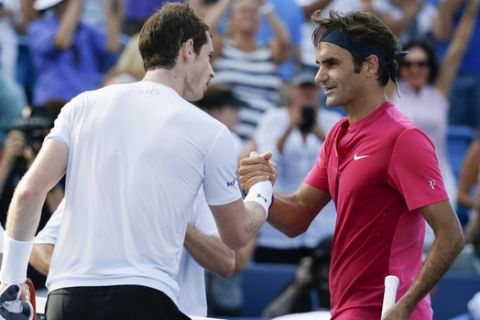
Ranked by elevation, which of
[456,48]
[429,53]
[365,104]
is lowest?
[456,48]

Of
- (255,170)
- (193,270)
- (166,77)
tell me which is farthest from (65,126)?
(193,270)

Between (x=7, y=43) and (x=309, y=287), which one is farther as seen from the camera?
(x=7, y=43)

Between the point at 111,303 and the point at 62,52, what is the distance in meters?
5.73

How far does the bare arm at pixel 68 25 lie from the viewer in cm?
958

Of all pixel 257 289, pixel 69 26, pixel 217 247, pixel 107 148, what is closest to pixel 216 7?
pixel 69 26

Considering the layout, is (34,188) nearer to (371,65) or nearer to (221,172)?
(221,172)

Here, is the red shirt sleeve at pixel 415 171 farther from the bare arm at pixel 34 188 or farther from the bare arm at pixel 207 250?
the bare arm at pixel 34 188

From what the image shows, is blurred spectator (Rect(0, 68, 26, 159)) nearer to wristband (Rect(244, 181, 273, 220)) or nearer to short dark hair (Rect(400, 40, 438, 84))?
short dark hair (Rect(400, 40, 438, 84))

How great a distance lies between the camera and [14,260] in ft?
14.0

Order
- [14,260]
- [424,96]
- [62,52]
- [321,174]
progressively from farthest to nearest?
[62,52]
[424,96]
[321,174]
[14,260]

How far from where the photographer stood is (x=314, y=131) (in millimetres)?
8672

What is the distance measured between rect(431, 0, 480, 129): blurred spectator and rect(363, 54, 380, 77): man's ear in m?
5.45

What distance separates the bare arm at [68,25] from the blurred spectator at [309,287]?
3053 mm

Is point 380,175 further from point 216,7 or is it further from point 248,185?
point 216,7
